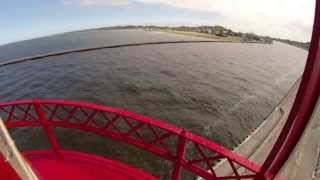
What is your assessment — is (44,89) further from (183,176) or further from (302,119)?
(302,119)

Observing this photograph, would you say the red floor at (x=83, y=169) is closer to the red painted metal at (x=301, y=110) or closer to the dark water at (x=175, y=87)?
the red painted metal at (x=301, y=110)

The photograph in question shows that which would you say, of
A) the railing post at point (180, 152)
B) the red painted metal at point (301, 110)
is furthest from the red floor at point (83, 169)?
the red painted metal at point (301, 110)

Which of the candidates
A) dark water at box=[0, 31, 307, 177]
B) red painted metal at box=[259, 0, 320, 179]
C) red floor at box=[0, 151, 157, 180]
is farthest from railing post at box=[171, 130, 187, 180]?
dark water at box=[0, 31, 307, 177]

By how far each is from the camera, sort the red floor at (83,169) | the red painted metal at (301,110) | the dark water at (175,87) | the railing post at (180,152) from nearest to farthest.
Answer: the red painted metal at (301,110)
the railing post at (180,152)
the red floor at (83,169)
the dark water at (175,87)

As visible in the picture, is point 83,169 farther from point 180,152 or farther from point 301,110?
point 301,110

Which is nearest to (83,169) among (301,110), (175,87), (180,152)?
(180,152)

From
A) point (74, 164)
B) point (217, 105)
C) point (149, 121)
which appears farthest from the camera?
point (217, 105)

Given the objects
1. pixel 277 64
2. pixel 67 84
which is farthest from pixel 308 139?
pixel 277 64

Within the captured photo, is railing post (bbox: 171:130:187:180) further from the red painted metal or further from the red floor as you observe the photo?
the red painted metal
